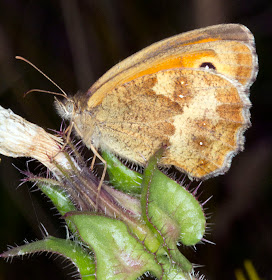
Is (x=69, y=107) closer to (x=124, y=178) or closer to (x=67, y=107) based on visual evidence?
(x=67, y=107)

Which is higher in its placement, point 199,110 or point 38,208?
point 199,110

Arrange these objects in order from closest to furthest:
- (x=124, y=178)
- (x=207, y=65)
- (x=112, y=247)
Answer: (x=112, y=247)
(x=124, y=178)
(x=207, y=65)

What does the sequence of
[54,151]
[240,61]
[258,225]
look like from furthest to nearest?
[258,225], [240,61], [54,151]

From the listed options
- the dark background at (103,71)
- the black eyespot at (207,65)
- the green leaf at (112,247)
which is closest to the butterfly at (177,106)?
the black eyespot at (207,65)

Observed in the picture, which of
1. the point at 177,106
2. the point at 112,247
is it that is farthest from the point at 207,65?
the point at 112,247

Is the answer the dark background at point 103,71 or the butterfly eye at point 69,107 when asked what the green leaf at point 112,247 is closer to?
the butterfly eye at point 69,107

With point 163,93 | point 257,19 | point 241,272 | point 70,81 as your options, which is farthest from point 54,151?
point 257,19

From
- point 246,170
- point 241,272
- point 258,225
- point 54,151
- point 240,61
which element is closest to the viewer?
point 54,151

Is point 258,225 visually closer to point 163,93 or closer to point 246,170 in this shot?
point 246,170

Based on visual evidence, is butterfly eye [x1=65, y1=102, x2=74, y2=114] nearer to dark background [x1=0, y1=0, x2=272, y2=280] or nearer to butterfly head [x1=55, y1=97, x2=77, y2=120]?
butterfly head [x1=55, y1=97, x2=77, y2=120]
